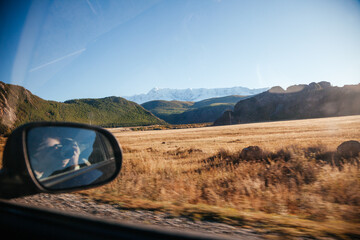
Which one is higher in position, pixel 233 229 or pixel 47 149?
pixel 47 149

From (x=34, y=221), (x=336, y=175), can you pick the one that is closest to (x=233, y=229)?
(x=34, y=221)

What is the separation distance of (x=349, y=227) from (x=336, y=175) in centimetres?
276

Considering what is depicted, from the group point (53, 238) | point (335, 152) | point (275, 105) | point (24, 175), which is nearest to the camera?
point (53, 238)

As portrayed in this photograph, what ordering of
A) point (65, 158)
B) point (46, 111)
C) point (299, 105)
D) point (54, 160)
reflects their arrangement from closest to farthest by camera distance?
point (54, 160)
point (65, 158)
point (46, 111)
point (299, 105)

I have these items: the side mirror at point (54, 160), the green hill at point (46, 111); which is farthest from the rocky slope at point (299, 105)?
the side mirror at point (54, 160)

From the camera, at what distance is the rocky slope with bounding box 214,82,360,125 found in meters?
107

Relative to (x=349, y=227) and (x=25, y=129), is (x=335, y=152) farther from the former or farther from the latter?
(x=25, y=129)

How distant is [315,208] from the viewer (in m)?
3.29

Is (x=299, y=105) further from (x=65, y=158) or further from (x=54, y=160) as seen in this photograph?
(x=54, y=160)

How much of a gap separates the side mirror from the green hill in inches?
931

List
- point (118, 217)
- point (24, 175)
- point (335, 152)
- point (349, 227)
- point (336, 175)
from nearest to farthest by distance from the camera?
point (24, 175), point (349, 227), point (118, 217), point (336, 175), point (335, 152)

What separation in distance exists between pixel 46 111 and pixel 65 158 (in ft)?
358

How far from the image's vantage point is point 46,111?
93.2m

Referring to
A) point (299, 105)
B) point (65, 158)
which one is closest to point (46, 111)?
point (65, 158)
